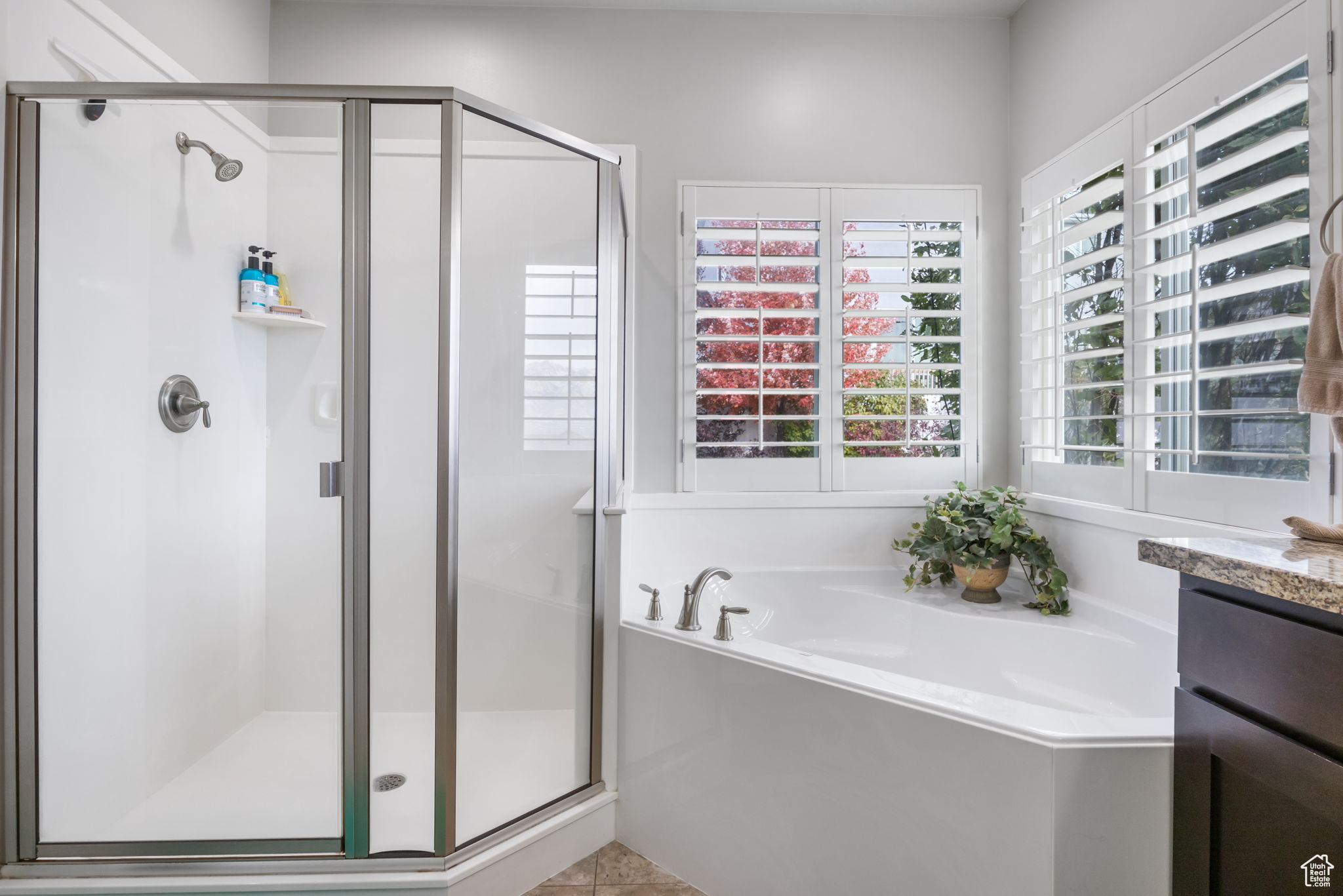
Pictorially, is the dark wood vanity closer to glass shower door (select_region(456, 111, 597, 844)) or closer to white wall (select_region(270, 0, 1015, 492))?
glass shower door (select_region(456, 111, 597, 844))

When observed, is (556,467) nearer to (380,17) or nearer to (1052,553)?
(1052,553)

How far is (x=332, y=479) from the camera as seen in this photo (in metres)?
1.39

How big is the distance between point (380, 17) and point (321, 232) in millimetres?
1469

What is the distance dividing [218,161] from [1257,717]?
208 centimetres

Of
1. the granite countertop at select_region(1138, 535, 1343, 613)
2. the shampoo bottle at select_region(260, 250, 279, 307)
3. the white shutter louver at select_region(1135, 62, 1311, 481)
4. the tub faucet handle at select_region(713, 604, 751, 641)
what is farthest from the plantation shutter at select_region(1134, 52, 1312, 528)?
the shampoo bottle at select_region(260, 250, 279, 307)

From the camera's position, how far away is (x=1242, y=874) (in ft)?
3.02

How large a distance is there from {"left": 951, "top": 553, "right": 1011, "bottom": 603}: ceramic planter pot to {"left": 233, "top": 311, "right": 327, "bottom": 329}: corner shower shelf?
6.38 ft

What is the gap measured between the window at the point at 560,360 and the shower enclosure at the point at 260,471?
0.04 m

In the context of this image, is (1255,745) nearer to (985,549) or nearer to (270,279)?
(985,549)

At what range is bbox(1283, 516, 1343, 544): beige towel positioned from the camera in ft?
3.41

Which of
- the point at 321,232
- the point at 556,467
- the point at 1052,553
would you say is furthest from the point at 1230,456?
the point at 321,232

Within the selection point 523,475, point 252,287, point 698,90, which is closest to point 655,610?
point 523,475

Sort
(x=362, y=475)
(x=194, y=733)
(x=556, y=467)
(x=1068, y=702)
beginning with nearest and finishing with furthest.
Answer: (x=362, y=475), (x=194, y=733), (x=556, y=467), (x=1068, y=702)

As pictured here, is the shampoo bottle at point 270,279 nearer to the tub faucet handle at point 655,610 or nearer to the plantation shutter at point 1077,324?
the tub faucet handle at point 655,610
